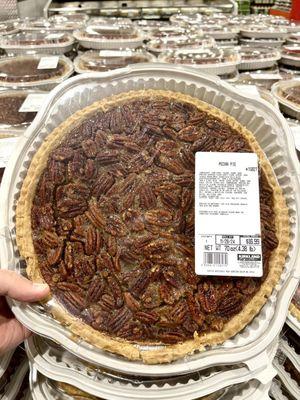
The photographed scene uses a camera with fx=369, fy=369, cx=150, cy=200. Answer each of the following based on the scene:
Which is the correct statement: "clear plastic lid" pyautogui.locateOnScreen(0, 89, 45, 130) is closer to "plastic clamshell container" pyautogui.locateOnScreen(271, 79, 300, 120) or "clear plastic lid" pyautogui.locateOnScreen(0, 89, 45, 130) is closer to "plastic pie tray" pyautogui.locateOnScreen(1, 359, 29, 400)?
"plastic pie tray" pyautogui.locateOnScreen(1, 359, 29, 400)

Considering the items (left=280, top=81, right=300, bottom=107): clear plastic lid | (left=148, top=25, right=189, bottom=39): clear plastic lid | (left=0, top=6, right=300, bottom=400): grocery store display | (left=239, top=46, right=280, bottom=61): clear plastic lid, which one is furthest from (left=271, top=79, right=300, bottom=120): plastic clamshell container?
(left=148, top=25, right=189, bottom=39): clear plastic lid

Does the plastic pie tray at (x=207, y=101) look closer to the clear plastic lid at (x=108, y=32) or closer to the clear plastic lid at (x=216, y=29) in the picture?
the clear plastic lid at (x=108, y=32)

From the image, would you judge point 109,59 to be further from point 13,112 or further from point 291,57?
point 291,57

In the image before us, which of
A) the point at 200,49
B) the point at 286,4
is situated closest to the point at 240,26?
the point at 200,49

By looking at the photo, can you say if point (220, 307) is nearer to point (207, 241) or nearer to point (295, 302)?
point (207, 241)

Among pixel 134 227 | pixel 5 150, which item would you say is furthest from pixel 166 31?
pixel 134 227

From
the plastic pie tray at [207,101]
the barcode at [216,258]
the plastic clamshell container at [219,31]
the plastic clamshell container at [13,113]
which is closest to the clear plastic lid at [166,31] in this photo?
the plastic clamshell container at [219,31]
